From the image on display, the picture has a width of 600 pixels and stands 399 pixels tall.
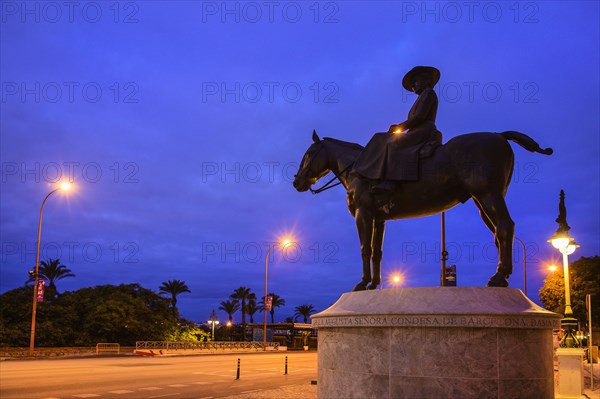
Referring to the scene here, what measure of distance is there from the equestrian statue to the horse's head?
1.19 ft

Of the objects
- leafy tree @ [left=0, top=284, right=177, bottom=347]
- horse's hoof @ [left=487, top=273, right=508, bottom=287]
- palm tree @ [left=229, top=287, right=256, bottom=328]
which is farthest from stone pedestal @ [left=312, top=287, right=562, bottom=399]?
palm tree @ [left=229, top=287, right=256, bottom=328]

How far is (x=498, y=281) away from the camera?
299 inches

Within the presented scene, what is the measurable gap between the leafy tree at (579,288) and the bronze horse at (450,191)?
44.7m

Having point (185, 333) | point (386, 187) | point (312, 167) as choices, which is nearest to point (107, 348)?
point (185, 333)

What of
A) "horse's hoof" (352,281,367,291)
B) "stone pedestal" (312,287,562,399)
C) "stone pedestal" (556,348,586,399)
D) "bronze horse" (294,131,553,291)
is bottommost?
"stone pedestal" (556,348,586,399)

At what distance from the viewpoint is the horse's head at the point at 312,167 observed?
9367 millimetres

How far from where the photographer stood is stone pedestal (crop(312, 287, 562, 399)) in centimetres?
670

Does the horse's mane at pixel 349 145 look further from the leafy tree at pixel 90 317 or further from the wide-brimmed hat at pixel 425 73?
the leafy tree at pixel 90 317

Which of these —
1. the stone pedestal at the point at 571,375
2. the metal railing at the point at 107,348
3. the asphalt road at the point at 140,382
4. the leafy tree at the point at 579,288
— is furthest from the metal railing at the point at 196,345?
the stone pedestal at the point at 571,375

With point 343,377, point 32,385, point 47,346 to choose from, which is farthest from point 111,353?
point 343,377

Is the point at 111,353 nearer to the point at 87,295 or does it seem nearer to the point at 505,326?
the point at 87,295

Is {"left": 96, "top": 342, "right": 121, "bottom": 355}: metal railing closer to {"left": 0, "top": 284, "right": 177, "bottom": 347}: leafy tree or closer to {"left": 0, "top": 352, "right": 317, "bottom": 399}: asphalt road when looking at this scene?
{"left": 0, "top": 284, "right": 177, "bottom": 347}: leafy tree

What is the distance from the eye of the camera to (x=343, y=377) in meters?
7.43

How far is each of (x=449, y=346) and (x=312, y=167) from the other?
373cm
